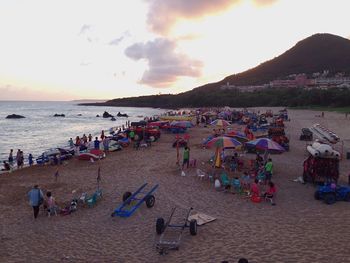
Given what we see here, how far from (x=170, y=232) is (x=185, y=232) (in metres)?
0.42

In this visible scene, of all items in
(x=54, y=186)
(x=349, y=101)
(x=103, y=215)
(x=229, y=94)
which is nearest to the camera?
(x=103, y=215)

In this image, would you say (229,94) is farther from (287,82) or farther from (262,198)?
(262,198)

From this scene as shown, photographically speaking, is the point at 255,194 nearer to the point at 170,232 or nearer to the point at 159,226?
the point at 170,232

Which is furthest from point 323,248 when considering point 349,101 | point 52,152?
point 349,101

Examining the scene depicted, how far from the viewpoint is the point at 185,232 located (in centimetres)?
1001

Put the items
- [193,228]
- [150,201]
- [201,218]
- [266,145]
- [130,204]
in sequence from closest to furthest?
[193,228] < [201,218] < [150,201] < [130,204] < [266,145]

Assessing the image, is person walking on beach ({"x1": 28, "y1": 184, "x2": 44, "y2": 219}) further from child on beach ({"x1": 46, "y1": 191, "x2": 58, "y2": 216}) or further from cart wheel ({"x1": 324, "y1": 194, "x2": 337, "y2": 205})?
cart wheel ({"x1": 324, "y1": 194, "x2": 337, "y2": 205})

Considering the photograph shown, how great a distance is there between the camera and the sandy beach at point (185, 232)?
8.73 metres

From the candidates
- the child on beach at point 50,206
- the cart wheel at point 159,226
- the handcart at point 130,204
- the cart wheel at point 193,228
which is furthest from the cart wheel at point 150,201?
the child on beach at point 50,206

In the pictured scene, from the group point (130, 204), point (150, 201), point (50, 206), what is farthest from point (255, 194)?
point (50, 206)

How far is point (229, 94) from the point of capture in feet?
407

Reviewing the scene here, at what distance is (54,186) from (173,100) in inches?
5085

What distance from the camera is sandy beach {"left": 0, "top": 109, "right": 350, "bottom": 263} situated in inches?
344

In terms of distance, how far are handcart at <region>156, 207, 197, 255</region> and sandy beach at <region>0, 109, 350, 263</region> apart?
0.16 m
